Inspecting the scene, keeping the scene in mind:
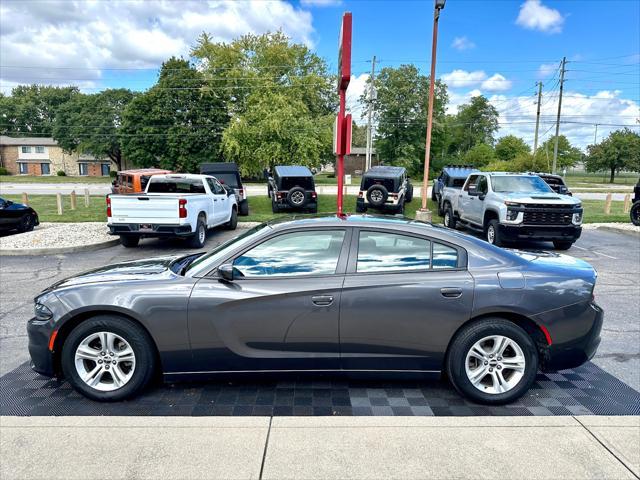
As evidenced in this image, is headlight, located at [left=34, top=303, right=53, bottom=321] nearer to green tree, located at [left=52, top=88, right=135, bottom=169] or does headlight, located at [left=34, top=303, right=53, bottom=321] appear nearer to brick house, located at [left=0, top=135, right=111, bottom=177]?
green tree, located at [left=52, top=88, right=135, bottom=169]

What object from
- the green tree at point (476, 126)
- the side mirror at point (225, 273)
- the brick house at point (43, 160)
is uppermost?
the green tree at point (476, 126)

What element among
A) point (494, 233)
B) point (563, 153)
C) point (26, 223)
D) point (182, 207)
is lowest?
point (26, 223)

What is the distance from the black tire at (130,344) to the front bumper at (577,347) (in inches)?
124

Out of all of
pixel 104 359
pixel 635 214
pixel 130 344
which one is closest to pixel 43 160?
pixel 635 214

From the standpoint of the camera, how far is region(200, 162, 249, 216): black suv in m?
17.8

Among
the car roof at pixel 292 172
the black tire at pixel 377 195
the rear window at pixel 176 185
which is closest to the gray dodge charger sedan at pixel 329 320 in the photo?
the rear window at pixel 176 185

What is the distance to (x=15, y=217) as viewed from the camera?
12.7 metres

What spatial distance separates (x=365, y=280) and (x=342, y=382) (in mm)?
1059

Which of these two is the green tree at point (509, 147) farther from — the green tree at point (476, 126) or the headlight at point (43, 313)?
the headlight at point (43, 313)

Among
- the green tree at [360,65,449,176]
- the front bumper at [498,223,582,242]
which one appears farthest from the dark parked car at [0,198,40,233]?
the green tree at [360,65,449,176]

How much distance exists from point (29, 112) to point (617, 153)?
101 metres

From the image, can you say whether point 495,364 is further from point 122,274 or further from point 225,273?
point 122,274

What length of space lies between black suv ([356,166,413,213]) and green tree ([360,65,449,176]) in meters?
42.0

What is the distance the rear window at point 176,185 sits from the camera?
12.3 meters
